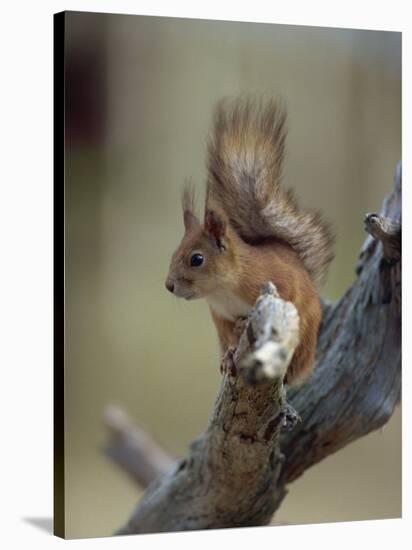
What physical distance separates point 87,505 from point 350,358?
48.7 inches

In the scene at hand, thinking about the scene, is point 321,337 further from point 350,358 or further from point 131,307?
point 131,307

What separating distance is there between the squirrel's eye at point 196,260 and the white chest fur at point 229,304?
4.8 inches

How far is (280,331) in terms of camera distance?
10.3 ft

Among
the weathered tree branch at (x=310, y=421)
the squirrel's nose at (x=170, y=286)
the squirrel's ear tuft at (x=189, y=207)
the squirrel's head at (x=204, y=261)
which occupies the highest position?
the squirrel's ear tuft at (x=189, y=207)

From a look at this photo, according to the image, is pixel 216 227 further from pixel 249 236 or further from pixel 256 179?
pixel 256 179

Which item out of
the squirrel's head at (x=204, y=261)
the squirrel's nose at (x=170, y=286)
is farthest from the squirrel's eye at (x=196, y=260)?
the squirrel's nose at (x=170, y=286)

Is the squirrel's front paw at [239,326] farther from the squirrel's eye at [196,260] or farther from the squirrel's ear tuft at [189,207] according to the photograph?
the squirrel's ear tuft at [189,207]

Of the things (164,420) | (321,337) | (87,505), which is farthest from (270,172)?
(87,505)

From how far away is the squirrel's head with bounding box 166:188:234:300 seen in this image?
4160 millimetres

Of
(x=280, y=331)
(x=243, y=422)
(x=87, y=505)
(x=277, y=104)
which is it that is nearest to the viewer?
(x=280, y=331)

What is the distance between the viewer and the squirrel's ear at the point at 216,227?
164 inches

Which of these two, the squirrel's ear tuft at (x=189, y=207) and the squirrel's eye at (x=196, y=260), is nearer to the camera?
the squirrel's eye at (x=196, y=260)

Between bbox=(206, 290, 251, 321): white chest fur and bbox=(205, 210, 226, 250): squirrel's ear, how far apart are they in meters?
0.17

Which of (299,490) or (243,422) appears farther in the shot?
(299,490)
